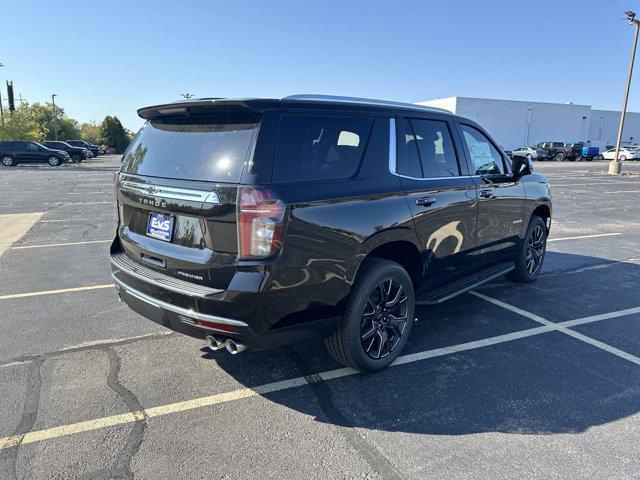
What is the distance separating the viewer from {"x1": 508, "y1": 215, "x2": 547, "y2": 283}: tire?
5.68 meters

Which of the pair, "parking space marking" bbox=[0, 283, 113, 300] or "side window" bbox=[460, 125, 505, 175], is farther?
"parking space marking" bbox=[0, 283, 113, 300]

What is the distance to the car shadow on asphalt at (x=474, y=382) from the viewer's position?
2.99 metres

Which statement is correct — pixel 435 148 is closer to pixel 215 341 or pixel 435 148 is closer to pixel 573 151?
pixel 215 341

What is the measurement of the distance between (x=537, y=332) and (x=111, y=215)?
31.5 feet

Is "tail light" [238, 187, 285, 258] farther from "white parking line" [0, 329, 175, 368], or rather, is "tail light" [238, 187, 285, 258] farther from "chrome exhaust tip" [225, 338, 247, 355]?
"white parking line" [0, 329, 175, 368]

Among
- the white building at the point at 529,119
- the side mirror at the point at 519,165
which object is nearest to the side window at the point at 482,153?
the side mirror at the point at 519,165

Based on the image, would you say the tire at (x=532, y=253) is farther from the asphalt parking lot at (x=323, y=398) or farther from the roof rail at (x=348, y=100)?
the roof rail at (x=348, y=100)

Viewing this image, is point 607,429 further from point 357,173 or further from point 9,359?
point 9,359

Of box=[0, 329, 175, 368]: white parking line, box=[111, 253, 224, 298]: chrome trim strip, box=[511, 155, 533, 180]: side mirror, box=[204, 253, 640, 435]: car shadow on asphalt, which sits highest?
box=[511, 155, 533, 180]: side mirror

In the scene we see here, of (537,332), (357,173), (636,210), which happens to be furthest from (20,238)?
(636,210)

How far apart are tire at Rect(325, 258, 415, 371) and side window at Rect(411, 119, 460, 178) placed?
1.02 metres

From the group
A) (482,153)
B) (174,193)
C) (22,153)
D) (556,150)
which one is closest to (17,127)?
(22,153)

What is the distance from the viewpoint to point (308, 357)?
3.80 m

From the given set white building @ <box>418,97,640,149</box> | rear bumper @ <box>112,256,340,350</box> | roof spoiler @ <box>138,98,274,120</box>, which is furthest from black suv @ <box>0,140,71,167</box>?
white building @ <box>418,97,640,149</box>
